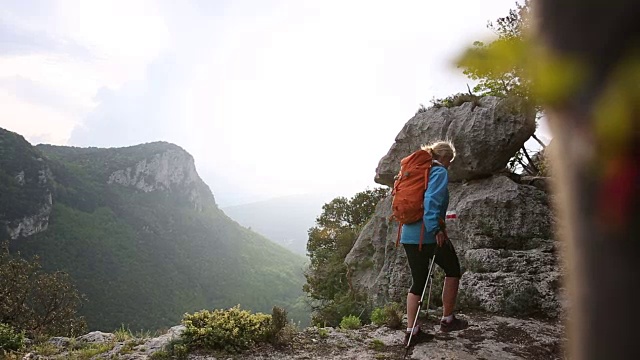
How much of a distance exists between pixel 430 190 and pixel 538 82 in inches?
175

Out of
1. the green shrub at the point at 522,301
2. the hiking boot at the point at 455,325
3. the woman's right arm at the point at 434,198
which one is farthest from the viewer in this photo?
the green shrub at the point at 522,301

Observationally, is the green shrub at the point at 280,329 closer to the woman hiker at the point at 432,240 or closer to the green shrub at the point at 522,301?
the woman hiker at the point at 432,240

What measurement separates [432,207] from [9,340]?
6.07m

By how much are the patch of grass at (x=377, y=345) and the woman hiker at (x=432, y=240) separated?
0.48m

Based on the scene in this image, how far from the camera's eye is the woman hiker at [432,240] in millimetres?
4953

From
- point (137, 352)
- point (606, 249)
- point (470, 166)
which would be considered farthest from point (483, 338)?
point (470, 166)

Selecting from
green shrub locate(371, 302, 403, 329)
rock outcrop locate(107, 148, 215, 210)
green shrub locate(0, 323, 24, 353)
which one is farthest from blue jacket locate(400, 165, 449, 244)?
rock outcrop locate(107, 148, 215, 210)

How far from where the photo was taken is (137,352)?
17.8 ft

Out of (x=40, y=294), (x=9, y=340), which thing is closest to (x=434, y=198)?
(x=9, y=340)

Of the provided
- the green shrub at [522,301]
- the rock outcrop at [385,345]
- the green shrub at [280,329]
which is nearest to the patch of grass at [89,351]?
the rock outcrop at [385,345]

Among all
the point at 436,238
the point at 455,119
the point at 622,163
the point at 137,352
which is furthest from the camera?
the point at 455,119

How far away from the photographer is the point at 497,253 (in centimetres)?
825

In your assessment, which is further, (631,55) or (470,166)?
(470,166)

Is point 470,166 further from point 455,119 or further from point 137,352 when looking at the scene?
point 137,352
